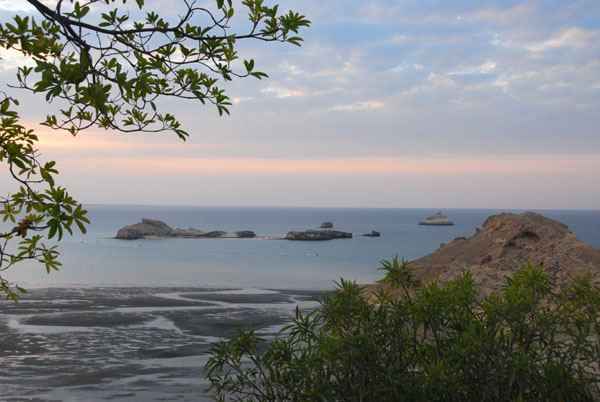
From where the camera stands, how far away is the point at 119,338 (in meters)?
18.1

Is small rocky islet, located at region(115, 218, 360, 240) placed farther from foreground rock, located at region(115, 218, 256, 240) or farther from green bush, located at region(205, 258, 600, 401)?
green bush, located at region(205, 258, 600, 401)

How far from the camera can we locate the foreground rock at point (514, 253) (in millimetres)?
16625

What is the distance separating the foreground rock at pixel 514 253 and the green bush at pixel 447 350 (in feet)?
30.4

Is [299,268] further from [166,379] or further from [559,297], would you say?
[559,297]

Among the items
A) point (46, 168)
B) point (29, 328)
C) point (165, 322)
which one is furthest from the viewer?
point (165, 322)

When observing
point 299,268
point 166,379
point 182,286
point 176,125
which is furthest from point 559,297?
point 299,268

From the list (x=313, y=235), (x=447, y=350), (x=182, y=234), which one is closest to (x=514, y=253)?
(x=447, y=350)

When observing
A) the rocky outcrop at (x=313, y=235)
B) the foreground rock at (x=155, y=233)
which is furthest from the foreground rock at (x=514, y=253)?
the foreground rock at (x=155, y=233)

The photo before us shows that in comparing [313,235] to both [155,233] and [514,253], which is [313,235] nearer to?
[155,233]

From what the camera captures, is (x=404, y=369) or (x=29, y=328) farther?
(x=29, y=328)

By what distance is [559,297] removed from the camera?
5.13 meters

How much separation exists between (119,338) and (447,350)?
50.3ft

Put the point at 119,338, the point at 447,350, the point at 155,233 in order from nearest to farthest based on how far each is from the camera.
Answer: the point at 447,350
the point at 119,338
the point at 155,233

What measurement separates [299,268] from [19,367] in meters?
40.0
